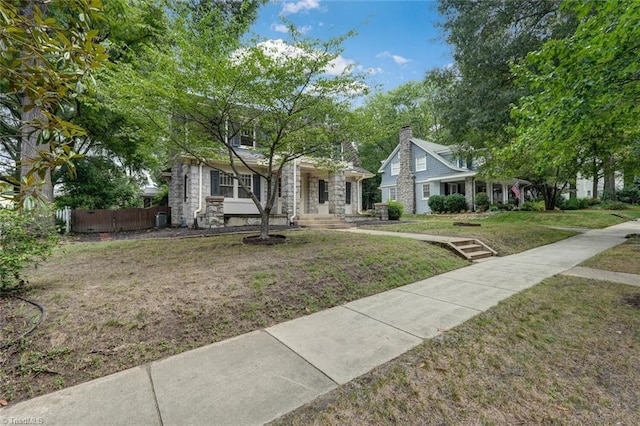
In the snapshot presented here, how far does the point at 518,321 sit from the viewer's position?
3207 mm

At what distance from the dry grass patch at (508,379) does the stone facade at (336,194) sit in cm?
1098

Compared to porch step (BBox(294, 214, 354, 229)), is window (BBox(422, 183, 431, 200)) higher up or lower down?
higher up

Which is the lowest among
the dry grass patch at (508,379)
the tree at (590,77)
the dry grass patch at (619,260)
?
the dry grass patch at (508,379)

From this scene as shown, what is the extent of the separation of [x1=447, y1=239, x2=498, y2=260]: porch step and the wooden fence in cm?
1270

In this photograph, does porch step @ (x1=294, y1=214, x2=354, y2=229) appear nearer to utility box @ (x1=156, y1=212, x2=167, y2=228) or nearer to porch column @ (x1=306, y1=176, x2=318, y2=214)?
porch column @ (x1=306, y1=176, x2=318, y2=214)

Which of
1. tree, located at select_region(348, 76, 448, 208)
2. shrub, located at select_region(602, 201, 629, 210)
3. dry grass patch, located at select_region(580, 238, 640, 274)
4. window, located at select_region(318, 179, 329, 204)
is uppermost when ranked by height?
tree, located at select_region(348, 76, 448, 208)

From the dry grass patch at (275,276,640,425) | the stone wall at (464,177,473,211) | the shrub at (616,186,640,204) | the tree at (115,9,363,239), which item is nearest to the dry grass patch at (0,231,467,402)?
the dry grass patch at (275,276,640,425)

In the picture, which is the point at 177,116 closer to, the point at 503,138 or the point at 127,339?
the point at 127,339

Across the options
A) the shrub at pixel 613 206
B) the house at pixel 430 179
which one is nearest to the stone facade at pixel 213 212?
the house at pixel 430 179

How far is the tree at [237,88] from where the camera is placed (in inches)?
210

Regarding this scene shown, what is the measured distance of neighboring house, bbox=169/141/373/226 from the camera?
38.6 feet

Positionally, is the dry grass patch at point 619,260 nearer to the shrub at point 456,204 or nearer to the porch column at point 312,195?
the porch column at point 312,195

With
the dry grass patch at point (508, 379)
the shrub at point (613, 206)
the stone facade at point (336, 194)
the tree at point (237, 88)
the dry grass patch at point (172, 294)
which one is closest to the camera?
the dry grass patch at point (508, 379)

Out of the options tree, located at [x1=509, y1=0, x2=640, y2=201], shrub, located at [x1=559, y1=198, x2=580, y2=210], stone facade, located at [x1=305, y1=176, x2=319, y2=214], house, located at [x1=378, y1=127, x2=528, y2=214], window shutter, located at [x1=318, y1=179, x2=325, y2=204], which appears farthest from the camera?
shrub, located at [x1=559, y1=198, x2=580, y2=210]
